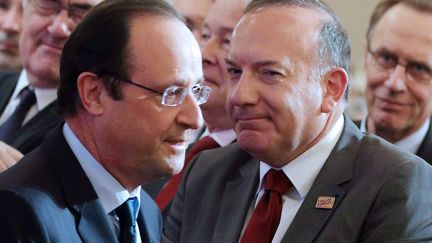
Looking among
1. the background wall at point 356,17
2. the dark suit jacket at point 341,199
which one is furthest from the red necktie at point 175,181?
the background wall at point 356,17

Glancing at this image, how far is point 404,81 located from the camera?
13.1ft

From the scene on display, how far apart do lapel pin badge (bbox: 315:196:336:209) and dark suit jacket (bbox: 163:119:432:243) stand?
0.01m

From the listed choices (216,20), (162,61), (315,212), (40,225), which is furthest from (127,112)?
(216,20)

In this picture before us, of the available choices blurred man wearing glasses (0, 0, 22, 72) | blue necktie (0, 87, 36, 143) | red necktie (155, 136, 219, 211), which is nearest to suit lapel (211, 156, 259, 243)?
red necktie (155, 136, 219, 211)

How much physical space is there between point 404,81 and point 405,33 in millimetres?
208

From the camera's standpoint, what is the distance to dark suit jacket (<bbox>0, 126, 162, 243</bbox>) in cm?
225

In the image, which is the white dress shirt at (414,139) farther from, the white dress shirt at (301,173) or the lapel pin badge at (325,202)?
the lapel pin badge at (325,202)

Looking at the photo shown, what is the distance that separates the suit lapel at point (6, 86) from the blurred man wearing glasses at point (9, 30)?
51 cm

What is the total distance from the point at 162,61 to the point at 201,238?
0.71 m

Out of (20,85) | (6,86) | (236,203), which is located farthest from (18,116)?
(236,203)

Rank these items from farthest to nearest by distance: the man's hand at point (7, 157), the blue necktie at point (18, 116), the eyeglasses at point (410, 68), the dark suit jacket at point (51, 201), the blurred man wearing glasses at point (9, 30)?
the blurred man wearing glasses at point (9, 30) → the eyeglasses at point (410, 68) → the blue necktie at point (18, 116) → the man's hand at point (7, 157) → the dark suit jacket at point (51, 201)

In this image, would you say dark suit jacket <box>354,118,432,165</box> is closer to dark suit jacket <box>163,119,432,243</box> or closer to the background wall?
dark suit jacket <box>163,119,432,243</box>

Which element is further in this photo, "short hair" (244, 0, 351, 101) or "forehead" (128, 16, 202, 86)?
"short hair" (244, 0, 351, 101)

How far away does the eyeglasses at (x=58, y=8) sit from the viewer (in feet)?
12.9
